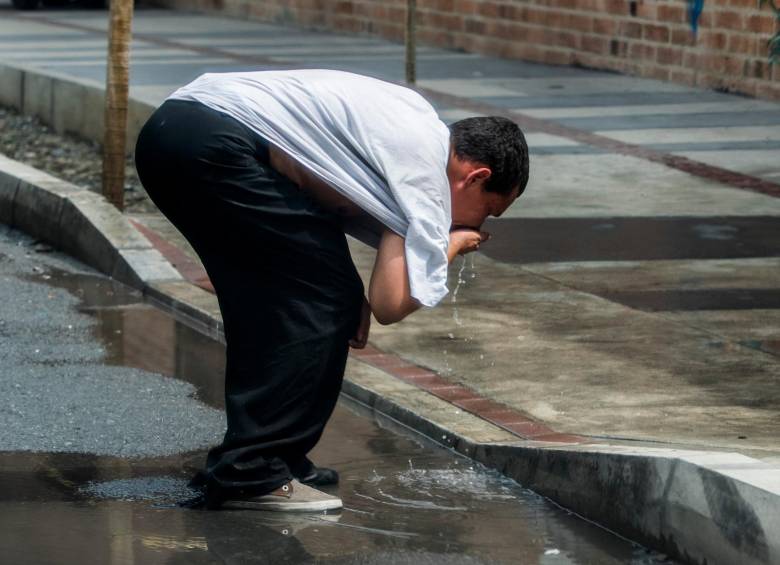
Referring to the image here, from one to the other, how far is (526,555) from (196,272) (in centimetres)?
430

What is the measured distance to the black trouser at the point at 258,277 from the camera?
4.53 metres

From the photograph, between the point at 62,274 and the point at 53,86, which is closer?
the point at 62,274

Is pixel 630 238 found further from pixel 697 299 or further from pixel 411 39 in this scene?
pixel 411 39

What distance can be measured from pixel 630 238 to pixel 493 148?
4.93 metres

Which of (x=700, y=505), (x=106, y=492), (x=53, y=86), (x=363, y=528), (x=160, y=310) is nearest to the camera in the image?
(x=700, y=505)

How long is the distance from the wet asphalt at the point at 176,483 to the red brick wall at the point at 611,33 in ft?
32.8

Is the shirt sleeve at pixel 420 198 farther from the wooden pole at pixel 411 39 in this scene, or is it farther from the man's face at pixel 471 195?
the wooden pole at pixel 411 39

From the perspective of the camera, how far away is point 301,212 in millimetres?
4570

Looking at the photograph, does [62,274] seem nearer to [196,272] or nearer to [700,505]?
[196,272]

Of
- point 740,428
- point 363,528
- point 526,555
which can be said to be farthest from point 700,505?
point 740,428

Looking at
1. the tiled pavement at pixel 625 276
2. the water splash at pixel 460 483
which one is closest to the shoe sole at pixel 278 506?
the water splash at pixel 460 483

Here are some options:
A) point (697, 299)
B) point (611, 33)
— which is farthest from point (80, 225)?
point (611, 33)

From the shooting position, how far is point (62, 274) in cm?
880

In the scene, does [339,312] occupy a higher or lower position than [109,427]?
higher
